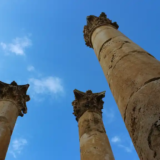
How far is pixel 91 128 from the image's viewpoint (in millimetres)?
10828

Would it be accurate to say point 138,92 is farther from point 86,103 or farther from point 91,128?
point 86,103

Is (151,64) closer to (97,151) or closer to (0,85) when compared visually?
(97,151)

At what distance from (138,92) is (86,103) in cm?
884

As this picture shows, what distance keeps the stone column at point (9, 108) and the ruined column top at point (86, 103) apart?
332 centimetres

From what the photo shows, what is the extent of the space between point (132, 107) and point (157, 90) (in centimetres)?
62

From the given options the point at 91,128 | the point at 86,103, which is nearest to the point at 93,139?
the point at 91,128

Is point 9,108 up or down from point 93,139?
up

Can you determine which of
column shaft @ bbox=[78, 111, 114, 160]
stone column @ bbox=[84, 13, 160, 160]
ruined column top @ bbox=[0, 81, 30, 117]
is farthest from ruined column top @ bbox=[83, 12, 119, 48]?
ruined column top @ bbox=[0, 81, 30, 117]

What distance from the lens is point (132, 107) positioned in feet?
14.1

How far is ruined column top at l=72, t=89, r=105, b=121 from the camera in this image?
1261 cm

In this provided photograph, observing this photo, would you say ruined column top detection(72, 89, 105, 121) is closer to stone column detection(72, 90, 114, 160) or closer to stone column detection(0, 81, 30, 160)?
stone column detection(72, 90, 114, 160)

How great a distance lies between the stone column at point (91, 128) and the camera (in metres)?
9.23

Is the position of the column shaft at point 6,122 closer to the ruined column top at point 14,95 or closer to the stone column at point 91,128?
the ruined column top at point 14,95

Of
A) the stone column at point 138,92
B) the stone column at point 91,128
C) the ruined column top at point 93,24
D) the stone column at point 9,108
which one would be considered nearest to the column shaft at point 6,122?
the stone column at point 9,108
